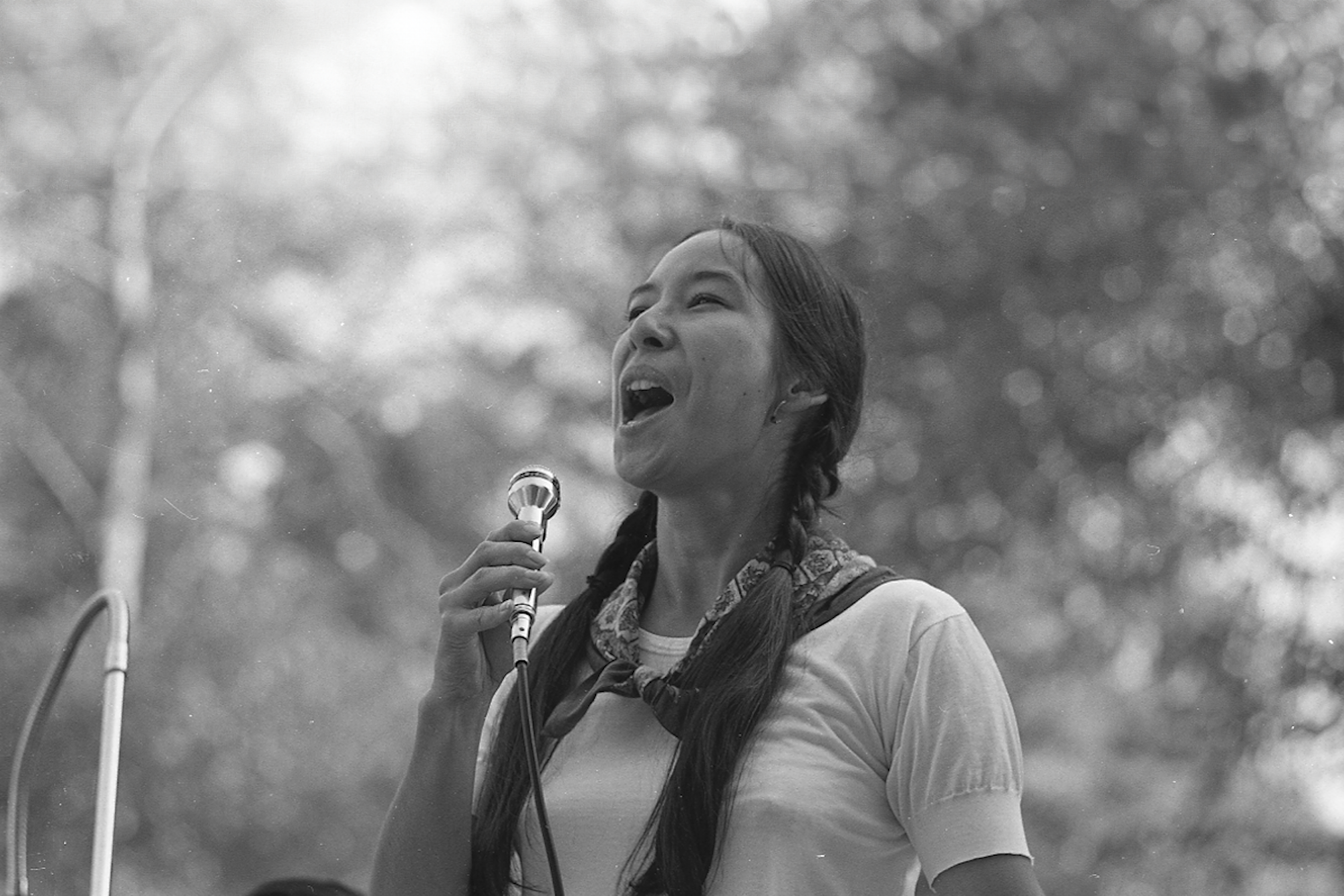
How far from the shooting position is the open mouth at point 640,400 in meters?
1.25

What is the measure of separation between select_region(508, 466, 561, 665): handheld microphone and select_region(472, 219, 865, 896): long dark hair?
0.13 m

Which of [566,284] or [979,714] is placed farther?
[566,284]

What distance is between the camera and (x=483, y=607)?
1.09 m

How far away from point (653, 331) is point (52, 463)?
3.82 meters

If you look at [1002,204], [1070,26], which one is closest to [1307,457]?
[1002,204]

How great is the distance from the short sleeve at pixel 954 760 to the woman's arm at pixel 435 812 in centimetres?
32

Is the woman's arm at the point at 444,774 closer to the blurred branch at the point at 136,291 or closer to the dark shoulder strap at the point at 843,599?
the dark shoulder strap at the point at 843,599

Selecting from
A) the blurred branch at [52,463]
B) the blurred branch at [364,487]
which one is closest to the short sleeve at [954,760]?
the blurred branch at [364,487]

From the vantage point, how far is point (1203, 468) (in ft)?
14.9

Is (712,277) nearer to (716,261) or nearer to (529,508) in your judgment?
(716,261)

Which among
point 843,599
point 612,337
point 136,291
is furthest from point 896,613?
point 136,291

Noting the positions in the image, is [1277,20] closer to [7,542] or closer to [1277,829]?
[1277,829]

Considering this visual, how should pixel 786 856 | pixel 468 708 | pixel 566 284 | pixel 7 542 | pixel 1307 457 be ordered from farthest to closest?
pixel 566 284
pixel 1307 457
pixel 7 542
pixel 468 708
pixel 786 856

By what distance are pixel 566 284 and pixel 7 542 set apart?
184 cm
